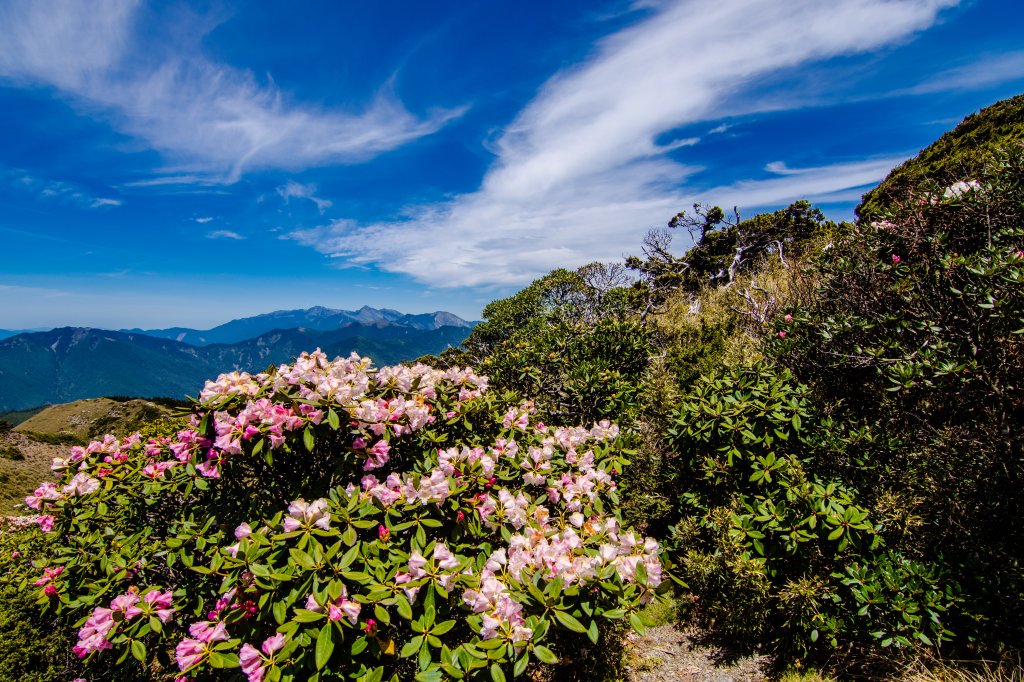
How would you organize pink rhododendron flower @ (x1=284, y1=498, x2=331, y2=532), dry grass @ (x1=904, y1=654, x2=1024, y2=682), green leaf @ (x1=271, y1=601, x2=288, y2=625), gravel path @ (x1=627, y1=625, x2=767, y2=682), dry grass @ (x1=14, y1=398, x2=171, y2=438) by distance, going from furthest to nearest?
1. dry grass @ (x1=14, y1=398, x2=171, y2=438)
2. gravel path @ (x1=627, y1=625, x2=767, y2=682)
3. dry grass @ (x1=904, y1=654, x2=1024, y2=682)
4. pink rhododendron flower @ (x1=284, y1=498, x2=331, y2=532)
5. green leaf @ (x1=271, y1=601, x2=288, y2=625)

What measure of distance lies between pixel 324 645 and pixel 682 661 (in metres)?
3.71

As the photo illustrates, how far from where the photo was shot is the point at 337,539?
285 centimetres

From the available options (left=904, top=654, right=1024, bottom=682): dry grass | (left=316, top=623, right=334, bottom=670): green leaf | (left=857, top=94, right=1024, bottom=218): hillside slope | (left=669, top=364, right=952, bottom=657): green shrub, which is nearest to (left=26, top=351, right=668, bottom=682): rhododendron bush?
(left=316, top=623, right=334, bottom=670): green leaf

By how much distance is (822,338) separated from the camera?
17.6ft

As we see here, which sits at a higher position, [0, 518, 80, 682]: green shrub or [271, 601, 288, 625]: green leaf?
[271, 601, 288, 625]: green leaf

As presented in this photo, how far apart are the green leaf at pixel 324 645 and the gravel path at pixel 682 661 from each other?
316cm

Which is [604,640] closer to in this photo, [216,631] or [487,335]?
[216,631]

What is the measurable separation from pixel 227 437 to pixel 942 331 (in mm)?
6873

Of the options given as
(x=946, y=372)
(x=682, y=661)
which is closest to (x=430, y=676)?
(x=682, y=661)

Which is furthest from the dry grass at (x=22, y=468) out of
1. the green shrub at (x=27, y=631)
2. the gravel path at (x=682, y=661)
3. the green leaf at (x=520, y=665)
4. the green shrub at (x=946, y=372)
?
the green shrub at (x=946, y=372)

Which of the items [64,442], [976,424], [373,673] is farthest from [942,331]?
[64,442]

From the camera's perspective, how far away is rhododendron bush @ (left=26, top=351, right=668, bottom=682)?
2.51 metres

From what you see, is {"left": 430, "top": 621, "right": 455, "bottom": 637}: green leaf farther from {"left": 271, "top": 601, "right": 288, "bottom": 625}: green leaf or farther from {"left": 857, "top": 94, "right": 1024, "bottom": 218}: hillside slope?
{"left": 857, "top": 94, "right": 1024, "bottom": 218}: hillside slope

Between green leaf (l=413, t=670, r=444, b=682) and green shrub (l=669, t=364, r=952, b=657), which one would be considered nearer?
green leaf (l=413, t=670, r=444, b=682)
